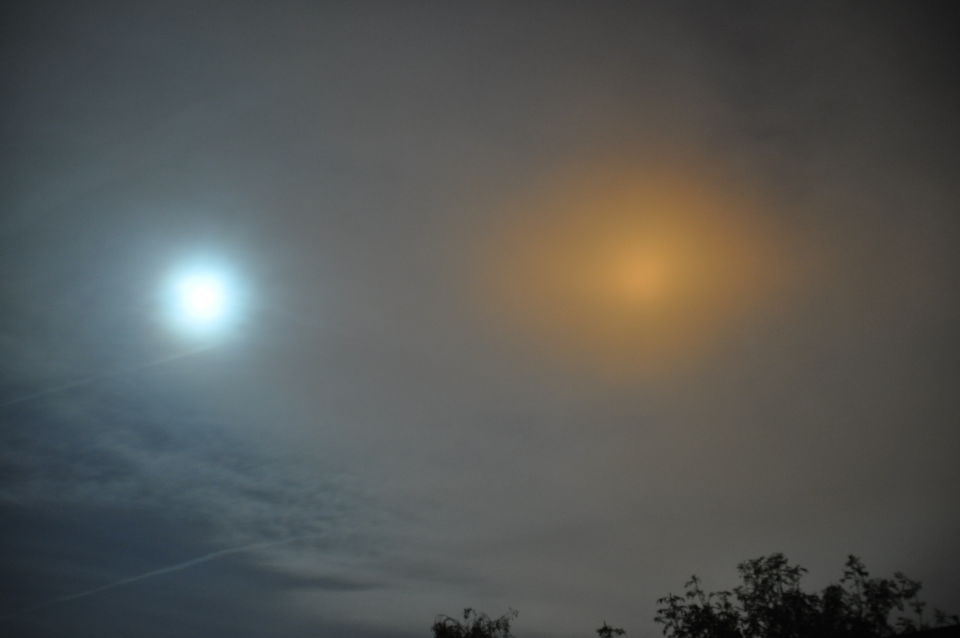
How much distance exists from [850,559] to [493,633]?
30954 mm

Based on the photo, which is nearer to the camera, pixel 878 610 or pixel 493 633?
pixel 878 610

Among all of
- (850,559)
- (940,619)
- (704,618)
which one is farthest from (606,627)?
(940,619)

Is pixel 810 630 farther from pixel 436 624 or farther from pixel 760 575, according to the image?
pixel 436 624

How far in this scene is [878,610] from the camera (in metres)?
40.8

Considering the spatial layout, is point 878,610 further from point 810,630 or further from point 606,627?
point 606,627

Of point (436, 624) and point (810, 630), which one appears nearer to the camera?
point (810, 630)

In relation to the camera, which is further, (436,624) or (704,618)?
(436,624)

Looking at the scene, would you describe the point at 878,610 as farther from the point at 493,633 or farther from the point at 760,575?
the point at 493,633

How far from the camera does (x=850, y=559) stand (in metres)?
41.6

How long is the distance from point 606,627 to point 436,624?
14.7 metres

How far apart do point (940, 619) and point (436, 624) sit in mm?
43780

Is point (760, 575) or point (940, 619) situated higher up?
point (760, 575)

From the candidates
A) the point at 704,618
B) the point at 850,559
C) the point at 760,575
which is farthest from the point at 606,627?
the point at 850,559

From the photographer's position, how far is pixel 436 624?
4397 centimetres
